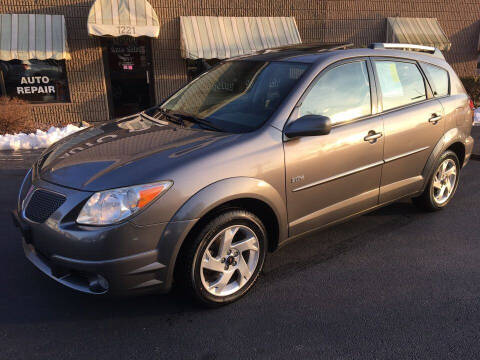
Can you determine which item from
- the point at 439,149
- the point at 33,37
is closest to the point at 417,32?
the point at 439,149

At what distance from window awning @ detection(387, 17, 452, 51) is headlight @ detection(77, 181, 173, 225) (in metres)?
12.0

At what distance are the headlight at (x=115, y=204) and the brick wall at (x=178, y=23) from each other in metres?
9.07

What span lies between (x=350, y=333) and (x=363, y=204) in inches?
50.9

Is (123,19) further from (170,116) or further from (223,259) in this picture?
(223,259)

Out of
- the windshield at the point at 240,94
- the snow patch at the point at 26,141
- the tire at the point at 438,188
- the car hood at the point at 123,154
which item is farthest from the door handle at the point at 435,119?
the snow patch at the point at 26,141

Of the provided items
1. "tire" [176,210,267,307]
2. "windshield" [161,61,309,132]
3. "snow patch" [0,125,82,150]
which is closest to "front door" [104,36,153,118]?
"snow patch" [0,125,82,150]

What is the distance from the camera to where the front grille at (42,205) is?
8.49 feet

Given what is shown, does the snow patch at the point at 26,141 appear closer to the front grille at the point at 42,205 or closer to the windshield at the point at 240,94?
the windshield at the point at 240,94

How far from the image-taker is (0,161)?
6676 mm

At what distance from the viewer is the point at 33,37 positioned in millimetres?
9570

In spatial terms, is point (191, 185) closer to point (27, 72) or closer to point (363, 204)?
point (363, 204)

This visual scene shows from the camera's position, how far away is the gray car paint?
247 centimetres

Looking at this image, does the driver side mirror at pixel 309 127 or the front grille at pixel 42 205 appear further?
the driver side mirror at pixel 309 127

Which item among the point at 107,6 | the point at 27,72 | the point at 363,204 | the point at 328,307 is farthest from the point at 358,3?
the point at 328,307
